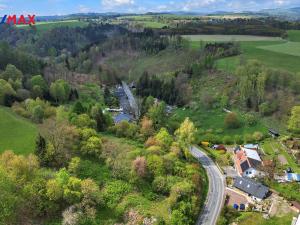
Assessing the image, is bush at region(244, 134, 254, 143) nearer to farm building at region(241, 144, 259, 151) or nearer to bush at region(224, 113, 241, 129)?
farm building at region(241, 144, 259, 151)

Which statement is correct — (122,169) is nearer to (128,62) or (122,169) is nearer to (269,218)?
(269,218)

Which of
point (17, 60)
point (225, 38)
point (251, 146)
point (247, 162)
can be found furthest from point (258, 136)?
point (225, 38)

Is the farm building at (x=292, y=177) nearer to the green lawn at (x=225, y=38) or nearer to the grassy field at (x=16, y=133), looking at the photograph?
the grassy field at (x=16, y=133)

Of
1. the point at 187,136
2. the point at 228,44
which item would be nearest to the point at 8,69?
the point at 187,136

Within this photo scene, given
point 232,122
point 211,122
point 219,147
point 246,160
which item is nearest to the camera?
point 246,160

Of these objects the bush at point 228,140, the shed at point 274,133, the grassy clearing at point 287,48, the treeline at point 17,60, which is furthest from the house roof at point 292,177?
the treeline at point 17,60

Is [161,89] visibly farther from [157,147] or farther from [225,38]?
[225,38]
